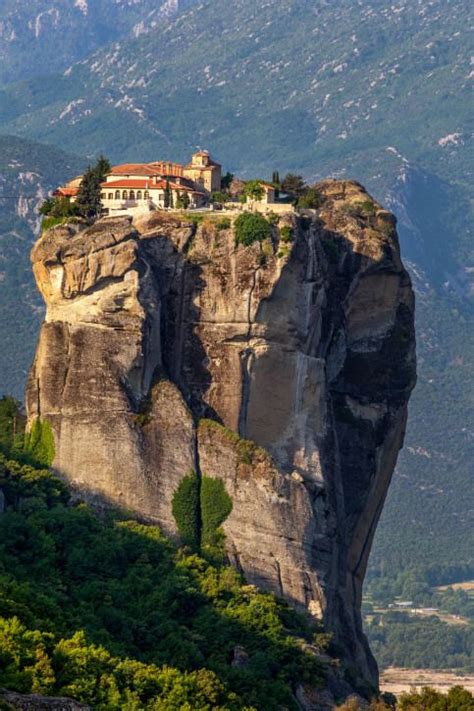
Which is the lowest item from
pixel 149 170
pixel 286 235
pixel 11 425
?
pixel 11 425

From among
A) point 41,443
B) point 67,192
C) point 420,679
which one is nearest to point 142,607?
point 41,443

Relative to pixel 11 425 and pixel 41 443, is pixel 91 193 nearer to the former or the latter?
pixel 11 425

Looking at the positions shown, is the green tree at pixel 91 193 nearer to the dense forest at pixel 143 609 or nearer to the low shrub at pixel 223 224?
the low shrub at pixel 223 224

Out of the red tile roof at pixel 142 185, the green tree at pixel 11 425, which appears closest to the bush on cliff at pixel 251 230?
the red tile roof at pixel 142 185

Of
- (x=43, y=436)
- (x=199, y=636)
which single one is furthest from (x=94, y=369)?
(x=199, y=636)

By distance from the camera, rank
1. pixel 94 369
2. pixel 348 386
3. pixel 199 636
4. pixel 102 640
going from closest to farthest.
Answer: pixel 102 640 < pixel 199 636 < pixel 94 369 < pixel 348 386

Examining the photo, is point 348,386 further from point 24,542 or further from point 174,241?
point 24,542

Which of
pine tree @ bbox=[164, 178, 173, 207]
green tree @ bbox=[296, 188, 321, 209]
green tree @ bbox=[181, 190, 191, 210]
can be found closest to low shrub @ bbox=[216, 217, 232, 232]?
green tree @ bbox=[181, 190, 191, 210]
